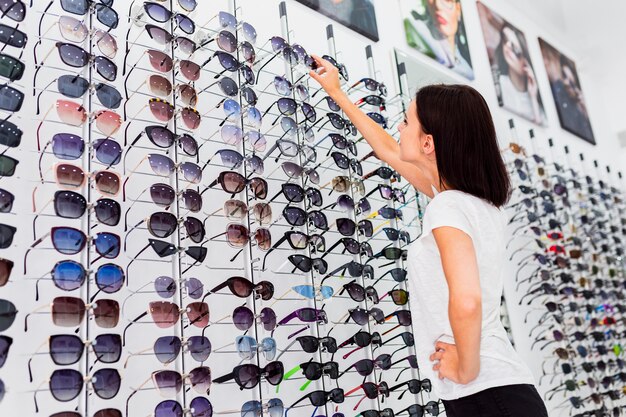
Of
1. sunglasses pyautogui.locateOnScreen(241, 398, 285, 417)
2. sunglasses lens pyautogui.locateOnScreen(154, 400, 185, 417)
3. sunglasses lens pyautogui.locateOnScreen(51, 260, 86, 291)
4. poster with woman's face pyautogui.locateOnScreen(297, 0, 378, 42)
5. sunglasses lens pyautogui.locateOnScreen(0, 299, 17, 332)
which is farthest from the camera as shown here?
poster with woman's face pyautogui.locateOnScreen(297, 0, 378, 42)

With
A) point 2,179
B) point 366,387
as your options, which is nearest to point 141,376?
point 2,179

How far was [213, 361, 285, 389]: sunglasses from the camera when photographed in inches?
73.1

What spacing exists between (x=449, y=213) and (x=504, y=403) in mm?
410

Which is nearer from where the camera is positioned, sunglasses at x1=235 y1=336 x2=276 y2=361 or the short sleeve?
the short sleeve

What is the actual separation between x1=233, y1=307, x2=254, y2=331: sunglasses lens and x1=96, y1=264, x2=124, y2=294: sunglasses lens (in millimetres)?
389

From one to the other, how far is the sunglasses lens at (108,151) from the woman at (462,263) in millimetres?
803

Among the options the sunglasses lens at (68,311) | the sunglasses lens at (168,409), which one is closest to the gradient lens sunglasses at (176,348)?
the sunglasses lens at (168,409)

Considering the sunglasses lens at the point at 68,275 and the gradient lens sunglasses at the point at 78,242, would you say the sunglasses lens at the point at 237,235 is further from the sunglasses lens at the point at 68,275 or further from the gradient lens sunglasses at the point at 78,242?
the sunglasses lens at the point at 68,275

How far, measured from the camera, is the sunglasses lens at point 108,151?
5.78 feet

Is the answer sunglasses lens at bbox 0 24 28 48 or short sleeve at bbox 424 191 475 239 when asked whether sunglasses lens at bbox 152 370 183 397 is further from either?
sunglasses lens at bbox 0 24 28 48

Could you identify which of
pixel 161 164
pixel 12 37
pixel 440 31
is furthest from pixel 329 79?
pixel 440 31

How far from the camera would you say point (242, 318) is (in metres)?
1.95

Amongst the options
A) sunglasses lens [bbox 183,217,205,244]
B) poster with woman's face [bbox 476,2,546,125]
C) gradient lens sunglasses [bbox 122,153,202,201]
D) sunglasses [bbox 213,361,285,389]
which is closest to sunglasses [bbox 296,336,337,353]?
sunglasses [bbox 213,361,285,389]

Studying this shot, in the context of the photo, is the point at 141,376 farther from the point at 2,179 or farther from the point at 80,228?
the point at 2,179
